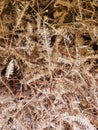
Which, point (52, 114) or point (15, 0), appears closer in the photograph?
point (52, 114)

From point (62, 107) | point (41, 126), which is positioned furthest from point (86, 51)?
point (41, 126)

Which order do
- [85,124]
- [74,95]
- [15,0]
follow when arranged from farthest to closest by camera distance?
[15,0] → [74,95] → [85,124]

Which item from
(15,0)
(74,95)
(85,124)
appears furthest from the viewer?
(15,0)

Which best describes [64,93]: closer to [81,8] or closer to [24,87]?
[24,87]

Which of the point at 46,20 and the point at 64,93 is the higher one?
the point at 46,20

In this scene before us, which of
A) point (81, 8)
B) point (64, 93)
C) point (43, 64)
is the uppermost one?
point (81, 8)

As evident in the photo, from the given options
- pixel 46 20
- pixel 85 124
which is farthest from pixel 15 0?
pixel 85 124
